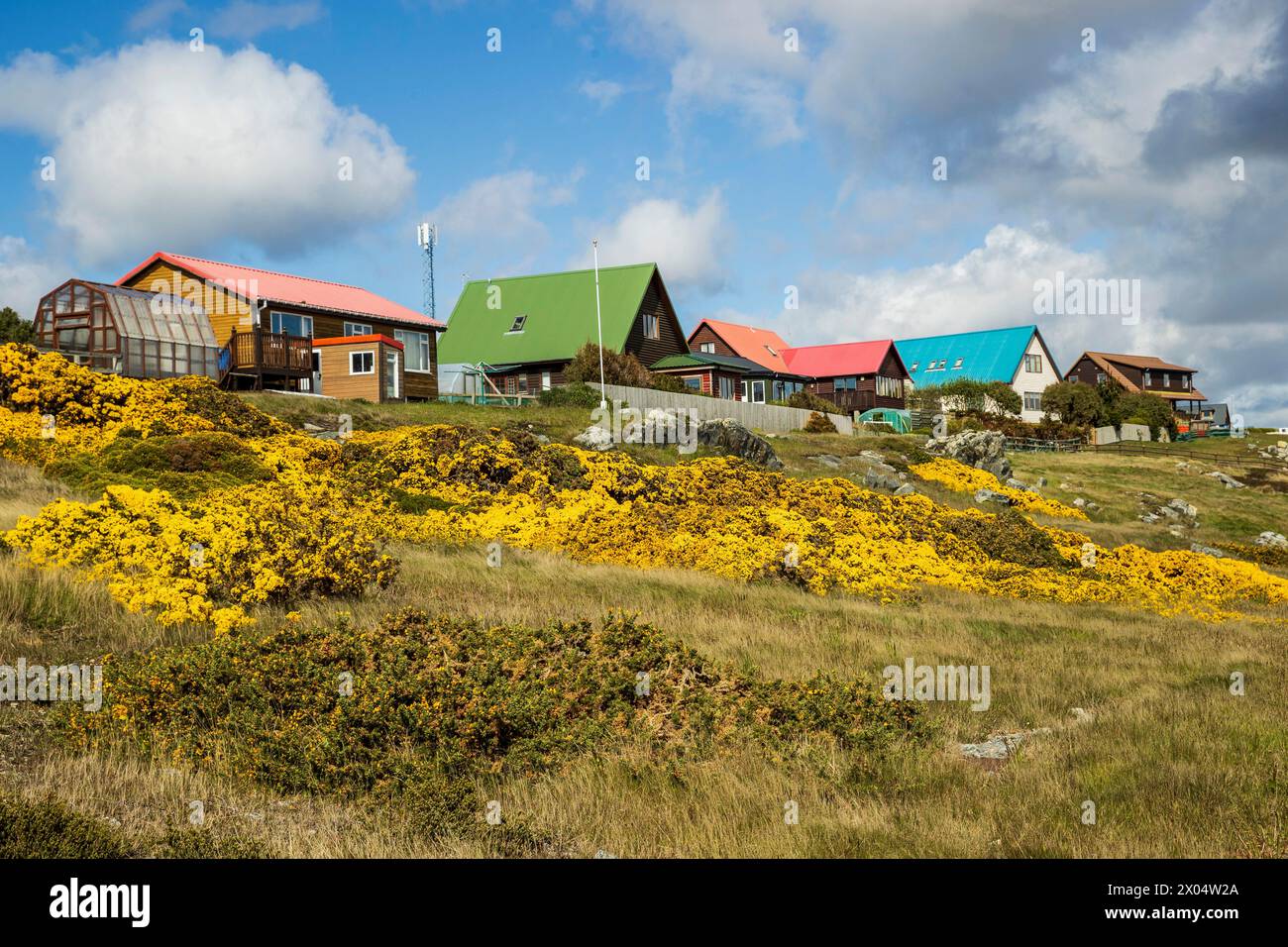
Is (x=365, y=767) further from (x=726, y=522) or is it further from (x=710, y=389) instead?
(x=710, y=389)

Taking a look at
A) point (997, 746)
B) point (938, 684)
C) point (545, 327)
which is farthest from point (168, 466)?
point (545, 327)

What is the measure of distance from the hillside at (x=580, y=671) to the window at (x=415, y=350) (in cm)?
2227

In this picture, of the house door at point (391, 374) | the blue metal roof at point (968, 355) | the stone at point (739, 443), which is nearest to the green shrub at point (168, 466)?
the stone at point (739, 443)

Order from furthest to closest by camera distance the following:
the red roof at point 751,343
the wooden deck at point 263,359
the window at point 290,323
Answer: the red roof at point 751,343 < the window at point 290,323 < the wooden deck at point 263,359

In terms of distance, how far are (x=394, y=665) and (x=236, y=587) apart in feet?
12.7

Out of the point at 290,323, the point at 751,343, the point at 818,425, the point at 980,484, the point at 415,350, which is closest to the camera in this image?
the point at 980,484

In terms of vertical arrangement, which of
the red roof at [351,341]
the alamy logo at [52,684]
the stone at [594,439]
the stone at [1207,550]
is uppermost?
the red roof at [351,341]

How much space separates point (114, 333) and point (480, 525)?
73.3 ft

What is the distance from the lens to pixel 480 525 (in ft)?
67.4

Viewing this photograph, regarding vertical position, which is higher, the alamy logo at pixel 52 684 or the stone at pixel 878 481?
the stone at pixel 878 481

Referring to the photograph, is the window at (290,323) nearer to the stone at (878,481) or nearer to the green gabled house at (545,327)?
the green gabled house at (545,327)

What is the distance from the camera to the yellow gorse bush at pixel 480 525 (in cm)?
1327
